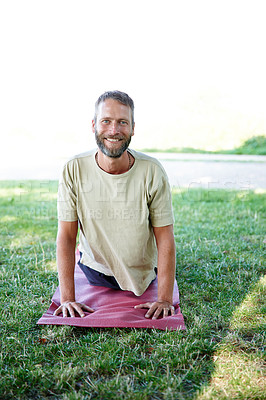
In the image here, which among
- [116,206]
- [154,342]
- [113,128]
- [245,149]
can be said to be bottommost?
[154,342]

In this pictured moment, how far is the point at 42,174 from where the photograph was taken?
9.46 m

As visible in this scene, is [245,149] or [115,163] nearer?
[115,163]

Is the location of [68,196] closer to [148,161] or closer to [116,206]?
[116,206]

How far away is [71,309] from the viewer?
276cm

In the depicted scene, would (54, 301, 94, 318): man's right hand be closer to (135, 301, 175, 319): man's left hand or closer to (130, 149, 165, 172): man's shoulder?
(135, 301, 175, 319): man's left hand

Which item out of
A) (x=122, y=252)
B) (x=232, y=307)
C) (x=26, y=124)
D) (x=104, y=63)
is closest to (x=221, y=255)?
(x=232, y=307)

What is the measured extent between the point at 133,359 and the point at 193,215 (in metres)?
3.58

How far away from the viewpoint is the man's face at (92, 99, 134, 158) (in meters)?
2.77

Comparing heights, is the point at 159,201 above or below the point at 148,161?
below

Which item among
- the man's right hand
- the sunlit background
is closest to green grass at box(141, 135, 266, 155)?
the sunlit background

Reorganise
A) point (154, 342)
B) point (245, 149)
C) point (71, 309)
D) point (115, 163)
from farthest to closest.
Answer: point (245, 149)
point (115, 163)
point (71, 309)
point (154, 342)

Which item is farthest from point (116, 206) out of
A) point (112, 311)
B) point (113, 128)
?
point (112, 311)

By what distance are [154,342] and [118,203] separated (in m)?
0.97

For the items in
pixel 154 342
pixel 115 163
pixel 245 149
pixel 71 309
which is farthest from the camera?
pixel 245 149
